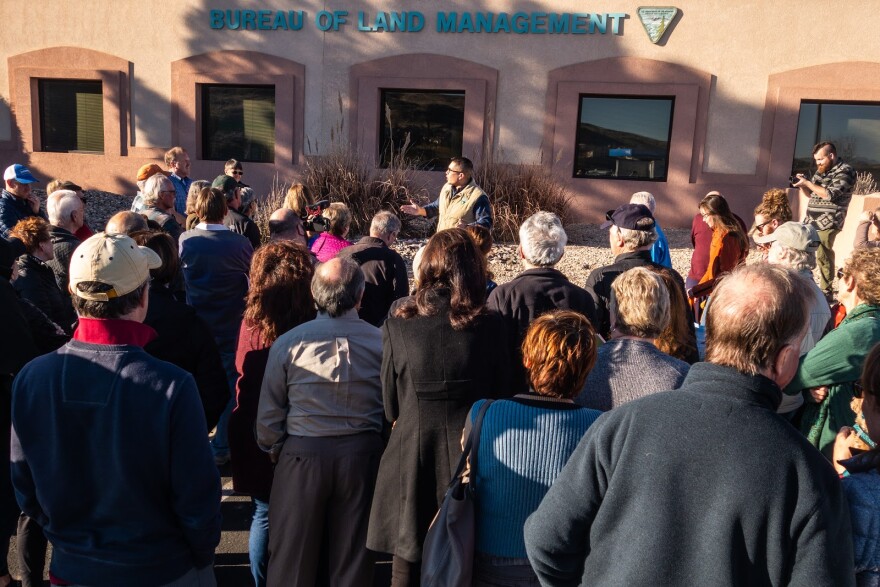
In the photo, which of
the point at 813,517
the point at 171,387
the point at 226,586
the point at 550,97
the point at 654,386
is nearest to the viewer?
the point at 813,517

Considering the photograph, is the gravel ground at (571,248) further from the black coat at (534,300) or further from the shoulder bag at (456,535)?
the shoulder bag at (456,535)

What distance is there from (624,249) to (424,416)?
7.35ft

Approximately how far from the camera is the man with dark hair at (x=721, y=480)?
1641 mm

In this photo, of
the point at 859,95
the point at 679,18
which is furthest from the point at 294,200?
the point at 859,95

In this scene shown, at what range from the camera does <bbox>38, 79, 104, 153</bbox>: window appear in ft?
46.9

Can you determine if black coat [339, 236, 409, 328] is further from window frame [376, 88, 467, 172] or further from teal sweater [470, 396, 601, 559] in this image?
window frame [376, 88, 467, 172]

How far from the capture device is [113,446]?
2.28 m

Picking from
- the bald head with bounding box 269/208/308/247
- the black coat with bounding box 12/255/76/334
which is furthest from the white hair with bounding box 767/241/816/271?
the black coat with bounding box 12/255/76/334

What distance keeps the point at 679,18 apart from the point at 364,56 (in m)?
5.41

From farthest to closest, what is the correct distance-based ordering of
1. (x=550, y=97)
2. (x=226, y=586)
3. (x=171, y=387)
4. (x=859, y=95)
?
(x=550, y=97), (x=859, y=95), (x=226, y=586), (x=171, y=387)

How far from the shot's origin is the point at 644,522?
1768 millimetres

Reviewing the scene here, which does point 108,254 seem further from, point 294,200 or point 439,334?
point 294,200

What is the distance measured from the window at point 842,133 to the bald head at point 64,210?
1122 centimetres

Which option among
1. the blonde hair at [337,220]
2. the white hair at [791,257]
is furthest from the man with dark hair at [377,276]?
the white hair at [791,257]
